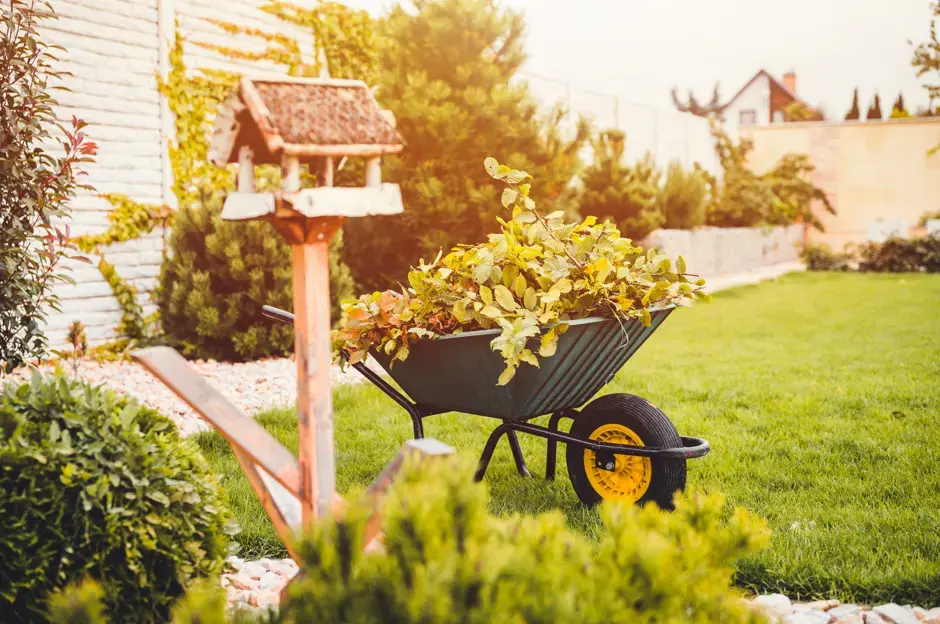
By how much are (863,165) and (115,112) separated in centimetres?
1807

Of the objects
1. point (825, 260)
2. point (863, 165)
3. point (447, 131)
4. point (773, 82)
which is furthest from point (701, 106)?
point (447, 131)

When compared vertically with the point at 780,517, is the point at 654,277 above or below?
above

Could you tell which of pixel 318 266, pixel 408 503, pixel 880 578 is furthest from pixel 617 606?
pixel 880 578

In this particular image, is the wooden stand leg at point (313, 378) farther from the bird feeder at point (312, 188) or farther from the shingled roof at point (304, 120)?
the shingled roof at point (304, 120)

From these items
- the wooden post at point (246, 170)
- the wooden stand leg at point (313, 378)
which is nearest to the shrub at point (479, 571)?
the wooden stand leg at point (313, 378)

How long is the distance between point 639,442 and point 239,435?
1456 millimetres

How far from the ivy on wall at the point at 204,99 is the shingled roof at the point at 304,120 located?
4690 millimetres

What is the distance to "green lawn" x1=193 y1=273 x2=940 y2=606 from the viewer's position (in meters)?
2.41

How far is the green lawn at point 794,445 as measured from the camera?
241cm

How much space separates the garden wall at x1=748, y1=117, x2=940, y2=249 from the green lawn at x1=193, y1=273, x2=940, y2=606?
13524 millimetres

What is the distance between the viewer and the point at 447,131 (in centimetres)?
686

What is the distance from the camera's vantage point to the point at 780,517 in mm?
2791

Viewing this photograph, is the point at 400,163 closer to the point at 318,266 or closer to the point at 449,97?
the point at 449,97

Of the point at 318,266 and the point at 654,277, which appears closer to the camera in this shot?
the point at 318,266
